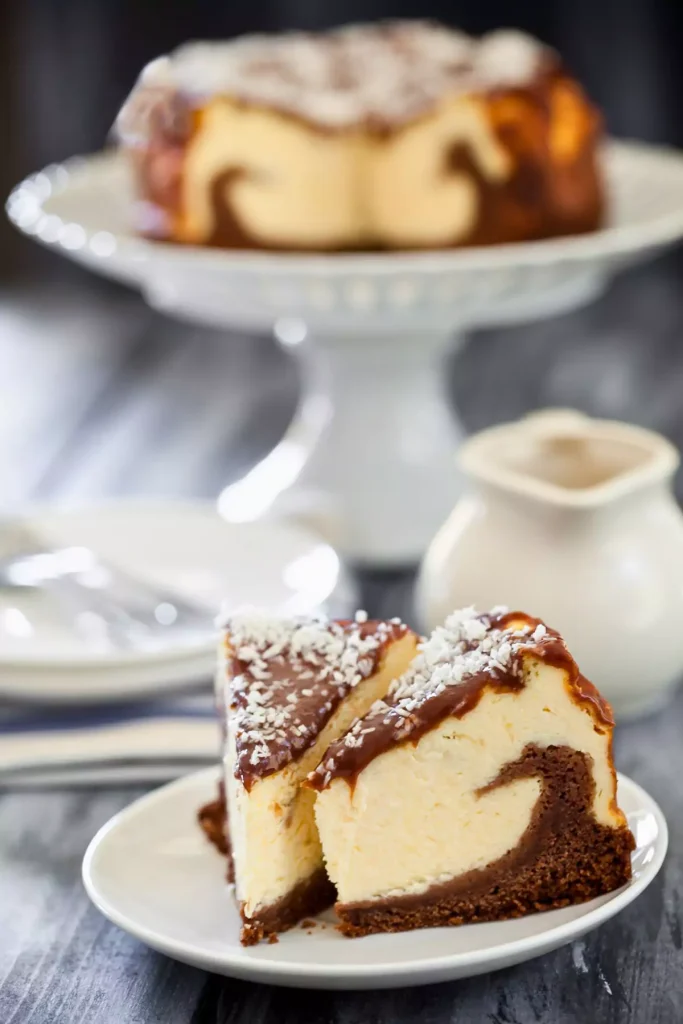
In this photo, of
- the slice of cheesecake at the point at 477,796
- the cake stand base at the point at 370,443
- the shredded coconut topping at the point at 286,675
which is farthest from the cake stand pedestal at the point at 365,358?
the slice of cheesecake at the point at 477,796

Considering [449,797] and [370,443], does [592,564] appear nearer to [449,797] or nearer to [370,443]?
[449,797]

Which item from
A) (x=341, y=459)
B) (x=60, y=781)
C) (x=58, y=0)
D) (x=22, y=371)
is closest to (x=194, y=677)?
(x=60, y=781)

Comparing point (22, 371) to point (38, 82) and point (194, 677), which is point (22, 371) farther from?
point (194, 677)

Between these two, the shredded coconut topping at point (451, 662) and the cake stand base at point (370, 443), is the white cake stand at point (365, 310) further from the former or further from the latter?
the shredded coconut topping at point (451, 662)

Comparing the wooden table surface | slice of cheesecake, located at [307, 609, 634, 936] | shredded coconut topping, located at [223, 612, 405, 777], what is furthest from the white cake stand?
slice of cheesecake, located at [307, 609, 634, 936]

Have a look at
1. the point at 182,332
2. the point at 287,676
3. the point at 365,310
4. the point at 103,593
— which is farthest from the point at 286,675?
the point at 182,332


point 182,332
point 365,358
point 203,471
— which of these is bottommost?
point 182,332
